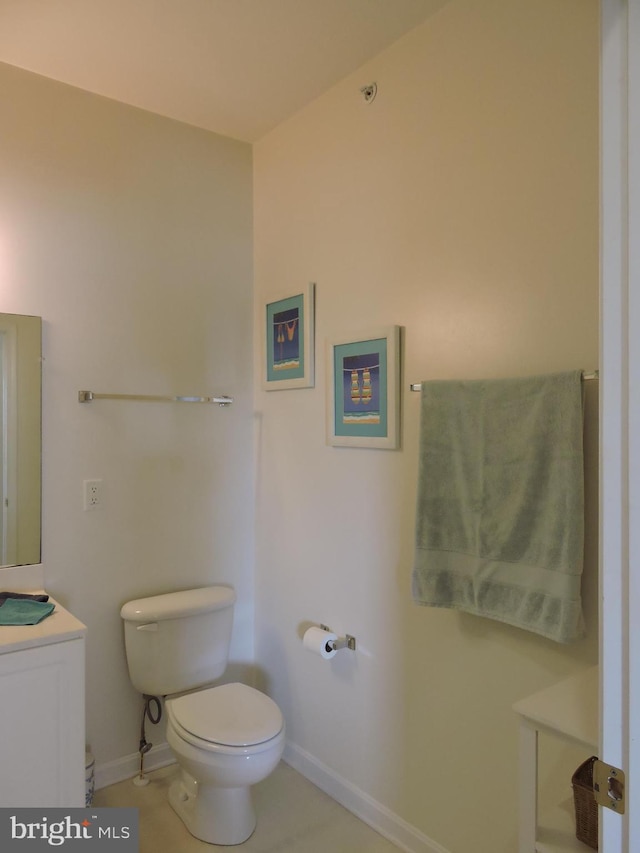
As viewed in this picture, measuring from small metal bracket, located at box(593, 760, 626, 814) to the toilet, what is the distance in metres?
1.37

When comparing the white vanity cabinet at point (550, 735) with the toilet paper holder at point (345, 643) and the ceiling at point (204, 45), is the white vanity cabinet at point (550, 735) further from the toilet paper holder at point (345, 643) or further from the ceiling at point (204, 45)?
the ceiling at point (204, 45)

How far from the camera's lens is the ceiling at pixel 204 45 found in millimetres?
1909

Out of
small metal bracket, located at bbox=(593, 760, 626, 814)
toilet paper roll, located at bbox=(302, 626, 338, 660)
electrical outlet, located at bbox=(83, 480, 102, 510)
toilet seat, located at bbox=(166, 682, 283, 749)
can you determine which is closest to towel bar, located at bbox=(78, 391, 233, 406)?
electrical outlet, located at bbox=(83, 480, 102, 510)

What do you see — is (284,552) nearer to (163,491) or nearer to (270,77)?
(163,491)

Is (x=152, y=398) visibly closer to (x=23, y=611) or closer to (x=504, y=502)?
(x=23, y=611)

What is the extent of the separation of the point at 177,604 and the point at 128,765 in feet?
2.29

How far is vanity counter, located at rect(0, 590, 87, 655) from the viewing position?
5.81 feet

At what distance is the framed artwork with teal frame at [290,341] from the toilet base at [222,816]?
1.51 meters

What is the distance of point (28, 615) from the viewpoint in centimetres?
195

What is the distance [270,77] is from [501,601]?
201 centimetres

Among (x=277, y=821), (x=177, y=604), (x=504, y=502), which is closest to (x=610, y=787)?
(x=504, y=502)

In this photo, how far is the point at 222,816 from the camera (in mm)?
2102

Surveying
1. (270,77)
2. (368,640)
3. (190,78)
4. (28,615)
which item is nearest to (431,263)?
(270,77)

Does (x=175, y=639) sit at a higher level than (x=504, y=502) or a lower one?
lower
